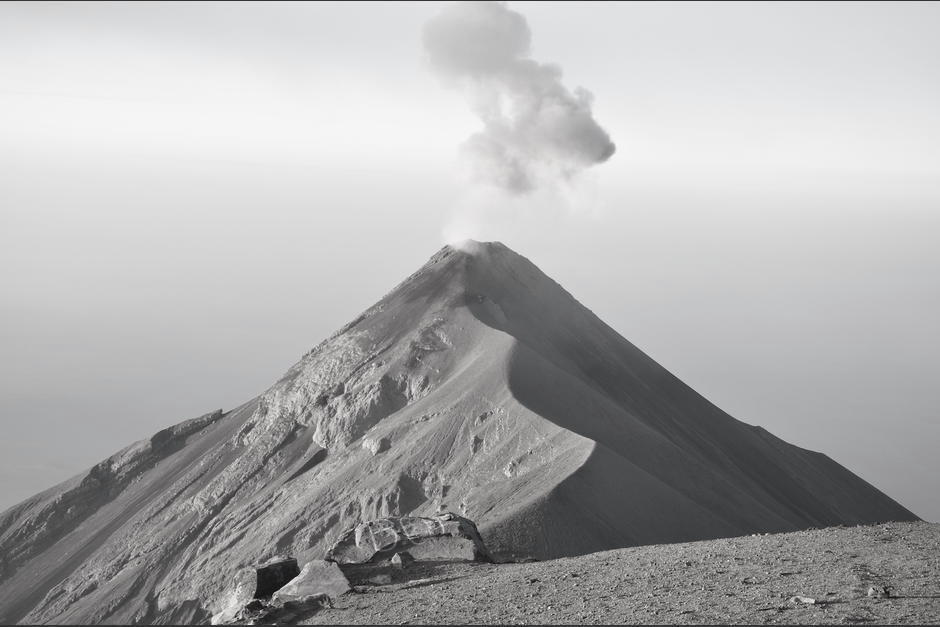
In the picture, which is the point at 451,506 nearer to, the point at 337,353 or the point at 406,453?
the point at 406,453

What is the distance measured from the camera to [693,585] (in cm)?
2384

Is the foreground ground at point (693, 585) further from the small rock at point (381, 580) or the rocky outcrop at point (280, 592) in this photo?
the rocky outcrop at point (280, 592)

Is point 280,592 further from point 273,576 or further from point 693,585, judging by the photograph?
point 693,585

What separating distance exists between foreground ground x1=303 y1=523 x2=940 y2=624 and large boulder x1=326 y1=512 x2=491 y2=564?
1.46m

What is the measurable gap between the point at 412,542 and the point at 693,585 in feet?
36.5

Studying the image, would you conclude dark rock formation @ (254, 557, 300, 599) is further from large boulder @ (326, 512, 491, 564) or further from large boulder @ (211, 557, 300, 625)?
large boulder @ (326, 512, 491, 564)

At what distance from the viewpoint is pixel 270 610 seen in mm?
25656

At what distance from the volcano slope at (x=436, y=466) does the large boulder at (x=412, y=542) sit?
5185mm

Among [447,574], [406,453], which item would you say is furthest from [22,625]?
[447,574]

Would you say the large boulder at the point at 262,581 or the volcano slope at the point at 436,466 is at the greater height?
the volcano slope at the point at 436,466

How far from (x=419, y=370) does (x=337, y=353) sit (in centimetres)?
901

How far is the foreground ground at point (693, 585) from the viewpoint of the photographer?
21.6 metres

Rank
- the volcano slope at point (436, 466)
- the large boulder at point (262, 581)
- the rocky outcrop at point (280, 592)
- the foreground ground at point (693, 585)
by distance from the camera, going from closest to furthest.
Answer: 1. the foreground ground at point (693, 585)
2. the rocky outcrop at point (280, 592)
3. the large boulder at point (262, 581)
4. the volcano slope at point (436, 466)

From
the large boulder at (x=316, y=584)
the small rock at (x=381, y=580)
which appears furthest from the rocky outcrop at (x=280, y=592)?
the small rock at (x=381, y=580)
